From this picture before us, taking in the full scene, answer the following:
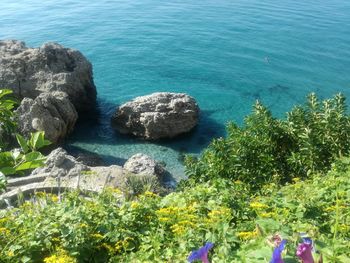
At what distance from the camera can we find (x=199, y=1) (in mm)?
40719

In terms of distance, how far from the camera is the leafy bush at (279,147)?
9.70 m

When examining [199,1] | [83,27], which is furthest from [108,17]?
[199,1]

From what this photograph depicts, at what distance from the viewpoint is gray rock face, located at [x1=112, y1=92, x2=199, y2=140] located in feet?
58.7

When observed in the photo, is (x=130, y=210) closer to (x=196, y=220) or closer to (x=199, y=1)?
(x=196, y=220)

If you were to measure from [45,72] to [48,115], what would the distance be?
10.8ft

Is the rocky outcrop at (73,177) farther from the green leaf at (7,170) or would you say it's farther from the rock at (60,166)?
the green leaf at (7,170)

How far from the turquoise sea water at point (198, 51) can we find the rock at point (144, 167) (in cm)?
140

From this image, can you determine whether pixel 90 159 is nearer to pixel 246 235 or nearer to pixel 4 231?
pixel 4 231

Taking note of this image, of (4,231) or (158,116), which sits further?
(158,116)

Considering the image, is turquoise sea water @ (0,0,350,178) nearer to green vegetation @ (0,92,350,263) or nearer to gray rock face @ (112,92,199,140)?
gray rock face @ (112,92,199,140)

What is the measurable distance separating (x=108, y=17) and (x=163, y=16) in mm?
4428

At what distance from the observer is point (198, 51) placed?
93.2ft

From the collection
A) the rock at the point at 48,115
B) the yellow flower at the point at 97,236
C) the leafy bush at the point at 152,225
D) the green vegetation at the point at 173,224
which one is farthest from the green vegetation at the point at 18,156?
the rock at the point at 48,115

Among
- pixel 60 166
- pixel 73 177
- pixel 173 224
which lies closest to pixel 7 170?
pixel 173 224
